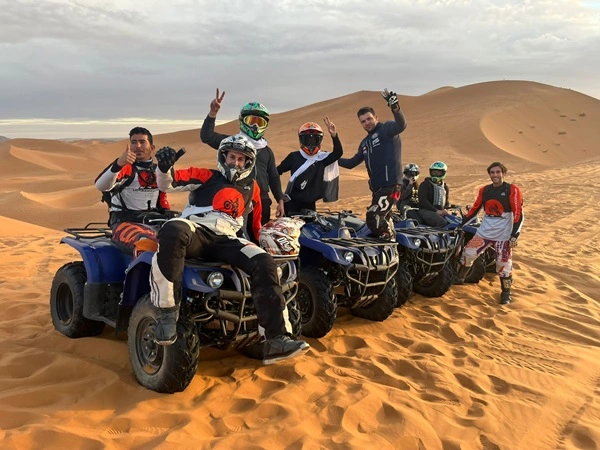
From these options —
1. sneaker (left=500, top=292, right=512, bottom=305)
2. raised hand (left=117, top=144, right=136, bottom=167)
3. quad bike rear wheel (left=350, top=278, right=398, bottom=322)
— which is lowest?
sneaker (left=500, top=292, right=512, bottom=305)

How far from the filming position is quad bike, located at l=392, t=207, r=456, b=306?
6719 millimetres

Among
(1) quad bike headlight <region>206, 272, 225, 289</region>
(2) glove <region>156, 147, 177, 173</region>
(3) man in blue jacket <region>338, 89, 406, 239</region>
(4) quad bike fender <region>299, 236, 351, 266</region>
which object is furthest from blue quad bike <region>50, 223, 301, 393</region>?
(3) man in blue jacket <region>338, 89, 406, 239</region>

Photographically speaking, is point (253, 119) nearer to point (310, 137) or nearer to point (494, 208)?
point (310, 137)

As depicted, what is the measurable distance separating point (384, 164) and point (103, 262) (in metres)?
3.36

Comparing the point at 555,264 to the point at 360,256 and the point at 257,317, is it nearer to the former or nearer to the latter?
the point at 360,256

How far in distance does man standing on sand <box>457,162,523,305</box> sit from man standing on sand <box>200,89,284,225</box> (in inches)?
119

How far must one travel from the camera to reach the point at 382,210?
257 inches

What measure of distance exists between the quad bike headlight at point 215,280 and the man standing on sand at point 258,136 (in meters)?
1.87

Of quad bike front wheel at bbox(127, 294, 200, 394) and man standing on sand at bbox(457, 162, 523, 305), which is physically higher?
man standing on sand at bbox(457, 162, 523, 305)

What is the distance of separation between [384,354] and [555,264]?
5.99 metres

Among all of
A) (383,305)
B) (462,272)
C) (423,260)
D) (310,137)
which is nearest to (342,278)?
(383,305)

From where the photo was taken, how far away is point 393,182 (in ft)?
21.9

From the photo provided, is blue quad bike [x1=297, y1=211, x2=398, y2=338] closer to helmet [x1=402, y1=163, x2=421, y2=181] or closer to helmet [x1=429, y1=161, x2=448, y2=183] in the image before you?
helmet [x1=429, y1=161, x2=448, y2=183]

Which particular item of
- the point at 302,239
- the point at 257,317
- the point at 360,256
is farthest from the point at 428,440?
the point at 302,239
